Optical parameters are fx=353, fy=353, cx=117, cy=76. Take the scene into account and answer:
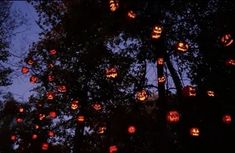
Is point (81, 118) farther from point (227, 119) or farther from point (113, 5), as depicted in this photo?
point (227, 119)

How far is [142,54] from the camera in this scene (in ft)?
65.9

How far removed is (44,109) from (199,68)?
11515mm

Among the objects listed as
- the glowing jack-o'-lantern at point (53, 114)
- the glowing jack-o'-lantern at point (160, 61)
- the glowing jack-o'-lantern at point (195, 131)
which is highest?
the glowing jack-o'-lantern at point (160, 61)

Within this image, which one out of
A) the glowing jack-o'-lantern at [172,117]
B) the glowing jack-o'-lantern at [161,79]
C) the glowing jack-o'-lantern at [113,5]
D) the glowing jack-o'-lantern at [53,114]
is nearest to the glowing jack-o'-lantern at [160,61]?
the glowing jack-o'-lantern at [161,79]

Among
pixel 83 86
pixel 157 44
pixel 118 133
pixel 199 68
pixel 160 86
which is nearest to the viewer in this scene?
pixel 160 86

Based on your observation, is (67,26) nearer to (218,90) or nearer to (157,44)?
(157,44)

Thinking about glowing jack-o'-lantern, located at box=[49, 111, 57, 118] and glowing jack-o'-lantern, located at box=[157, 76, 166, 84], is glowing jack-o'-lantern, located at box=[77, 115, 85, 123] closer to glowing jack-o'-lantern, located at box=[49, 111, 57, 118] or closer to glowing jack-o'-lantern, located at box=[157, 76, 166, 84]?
glowing jack-o'-lantern, located at box=[49, 111, 57, 118]

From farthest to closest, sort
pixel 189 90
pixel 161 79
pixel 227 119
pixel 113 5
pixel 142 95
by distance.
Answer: pixel 227 119, pixel 142 95, pixel 113 5, pixel 161 79, pixel 189 90

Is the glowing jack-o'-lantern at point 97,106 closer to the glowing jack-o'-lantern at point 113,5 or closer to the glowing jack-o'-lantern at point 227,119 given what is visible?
the glowing jack-o'-lantern at point 113,5

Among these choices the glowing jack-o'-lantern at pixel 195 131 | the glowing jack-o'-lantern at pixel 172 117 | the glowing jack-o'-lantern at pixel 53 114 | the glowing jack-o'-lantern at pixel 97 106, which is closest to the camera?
the glowing jack-o'-lantern at pixel 172 117

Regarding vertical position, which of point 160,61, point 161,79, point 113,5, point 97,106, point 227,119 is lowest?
point 227,119

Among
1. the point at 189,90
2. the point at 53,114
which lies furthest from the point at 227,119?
the point at 53,114

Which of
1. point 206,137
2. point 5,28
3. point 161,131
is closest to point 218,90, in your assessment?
point 206,137

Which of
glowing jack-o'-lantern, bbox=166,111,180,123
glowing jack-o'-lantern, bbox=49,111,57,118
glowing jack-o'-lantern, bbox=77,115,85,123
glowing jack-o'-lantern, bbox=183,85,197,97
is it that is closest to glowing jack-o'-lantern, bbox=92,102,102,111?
glowing jack-o'-lantern, bbox=77,115,85,123
